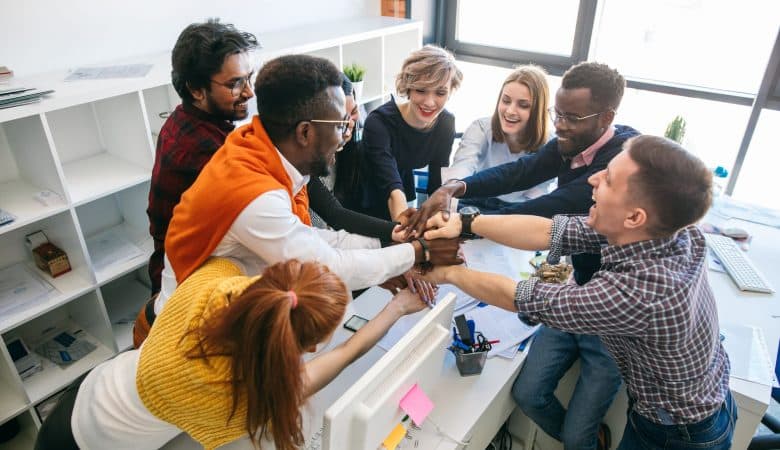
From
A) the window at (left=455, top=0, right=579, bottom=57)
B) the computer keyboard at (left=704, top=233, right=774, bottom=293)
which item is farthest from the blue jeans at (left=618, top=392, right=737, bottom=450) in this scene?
the window at (left=455, top=0, right=579, bottom=57)

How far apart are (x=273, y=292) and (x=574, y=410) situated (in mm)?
1293

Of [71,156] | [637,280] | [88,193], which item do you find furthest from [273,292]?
[71,156]

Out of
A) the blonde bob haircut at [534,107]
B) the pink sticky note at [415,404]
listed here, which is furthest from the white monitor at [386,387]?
the blonde bob haircut at [534,107]

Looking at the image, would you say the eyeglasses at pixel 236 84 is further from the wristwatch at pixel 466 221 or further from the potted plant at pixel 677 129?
the potted plant at pixel 677 129

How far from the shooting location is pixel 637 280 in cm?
123

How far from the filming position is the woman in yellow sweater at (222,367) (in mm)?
984

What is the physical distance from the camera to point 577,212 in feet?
6.23

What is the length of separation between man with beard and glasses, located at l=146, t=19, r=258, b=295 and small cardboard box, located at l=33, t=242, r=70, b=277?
0.68 meters

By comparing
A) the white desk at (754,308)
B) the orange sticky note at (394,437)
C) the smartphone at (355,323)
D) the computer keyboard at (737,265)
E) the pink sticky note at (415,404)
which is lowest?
the white desk at (754,308)

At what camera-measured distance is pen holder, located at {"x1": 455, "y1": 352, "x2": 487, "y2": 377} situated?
1.53m

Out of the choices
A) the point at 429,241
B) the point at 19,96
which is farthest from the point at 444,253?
the point at 19,96

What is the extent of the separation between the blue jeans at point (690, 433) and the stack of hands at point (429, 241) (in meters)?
0.72

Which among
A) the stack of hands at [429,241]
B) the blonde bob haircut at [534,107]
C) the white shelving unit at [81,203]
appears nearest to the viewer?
the stack of hands at [429,241]

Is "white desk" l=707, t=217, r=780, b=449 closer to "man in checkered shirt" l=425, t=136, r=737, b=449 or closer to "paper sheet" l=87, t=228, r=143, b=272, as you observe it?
"man in checkered shirt" l=425, t=136, r=737, b=449
